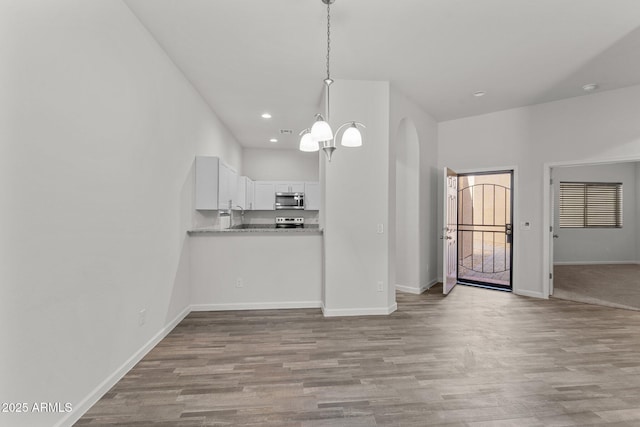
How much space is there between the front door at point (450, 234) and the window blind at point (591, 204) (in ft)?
13.9

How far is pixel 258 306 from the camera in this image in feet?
13.6

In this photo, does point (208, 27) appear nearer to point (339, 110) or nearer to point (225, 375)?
point (339, 110)

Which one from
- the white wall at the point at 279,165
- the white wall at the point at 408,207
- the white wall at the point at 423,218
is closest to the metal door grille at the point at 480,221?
the white wall at the point at 423,218

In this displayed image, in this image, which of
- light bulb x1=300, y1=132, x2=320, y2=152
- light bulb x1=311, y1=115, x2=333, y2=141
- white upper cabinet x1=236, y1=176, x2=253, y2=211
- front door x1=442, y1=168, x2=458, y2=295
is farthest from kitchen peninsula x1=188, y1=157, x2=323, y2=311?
front door x1=442, y1=168, x2=458, y2=295

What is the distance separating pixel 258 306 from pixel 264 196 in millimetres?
3593

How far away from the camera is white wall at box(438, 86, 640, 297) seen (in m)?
4.20

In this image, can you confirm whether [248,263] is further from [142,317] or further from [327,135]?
[327,135]

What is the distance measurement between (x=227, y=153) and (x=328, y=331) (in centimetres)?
399

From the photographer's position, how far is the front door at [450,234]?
16.0 ft

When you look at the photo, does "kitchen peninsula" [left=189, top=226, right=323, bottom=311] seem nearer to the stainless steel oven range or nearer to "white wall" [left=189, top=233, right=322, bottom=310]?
"white wall" [left=189, top=233, right=322, bottom=310]

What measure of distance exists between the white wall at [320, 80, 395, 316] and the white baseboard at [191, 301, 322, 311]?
1.26 ft

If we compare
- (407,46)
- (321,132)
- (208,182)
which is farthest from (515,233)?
(208,182)

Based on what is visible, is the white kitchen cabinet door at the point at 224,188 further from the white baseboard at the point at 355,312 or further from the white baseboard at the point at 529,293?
the white baseboard at the point at 529,293

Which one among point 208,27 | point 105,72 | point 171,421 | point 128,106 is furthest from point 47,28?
point 171,421
